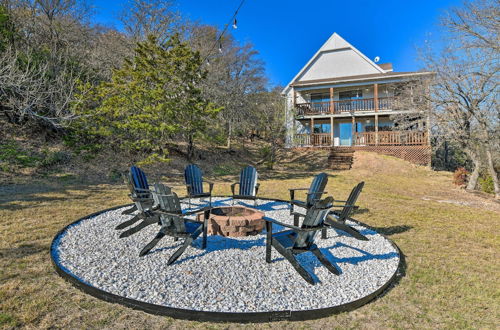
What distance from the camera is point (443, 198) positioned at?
904 centimetres

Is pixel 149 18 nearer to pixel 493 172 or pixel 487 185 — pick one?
pixel 493 172

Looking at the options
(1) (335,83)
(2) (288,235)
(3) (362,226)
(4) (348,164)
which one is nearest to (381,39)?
(1) (335,83)

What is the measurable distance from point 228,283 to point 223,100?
604 inches

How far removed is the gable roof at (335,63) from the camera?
21266 mm

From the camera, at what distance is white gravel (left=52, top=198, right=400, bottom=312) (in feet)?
8.68

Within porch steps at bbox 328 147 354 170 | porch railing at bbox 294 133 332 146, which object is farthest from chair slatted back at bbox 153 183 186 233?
porch railing at bbox 294 133 332 146

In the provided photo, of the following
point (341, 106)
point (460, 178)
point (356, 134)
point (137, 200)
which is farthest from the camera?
point (341, 106)

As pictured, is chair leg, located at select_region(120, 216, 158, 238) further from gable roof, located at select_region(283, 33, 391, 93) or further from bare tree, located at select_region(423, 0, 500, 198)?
gable roof, located at select_region(283, 33, 391, 93)

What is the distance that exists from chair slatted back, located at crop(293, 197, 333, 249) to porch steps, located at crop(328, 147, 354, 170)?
13436mm

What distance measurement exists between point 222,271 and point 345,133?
799 inches

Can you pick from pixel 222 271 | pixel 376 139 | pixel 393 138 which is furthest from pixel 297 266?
pixel 393 138

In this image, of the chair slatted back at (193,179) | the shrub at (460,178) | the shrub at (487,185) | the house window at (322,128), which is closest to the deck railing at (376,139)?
the house window at (322,128)

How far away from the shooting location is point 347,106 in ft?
67.4

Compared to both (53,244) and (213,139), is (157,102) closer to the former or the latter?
(213,139)
